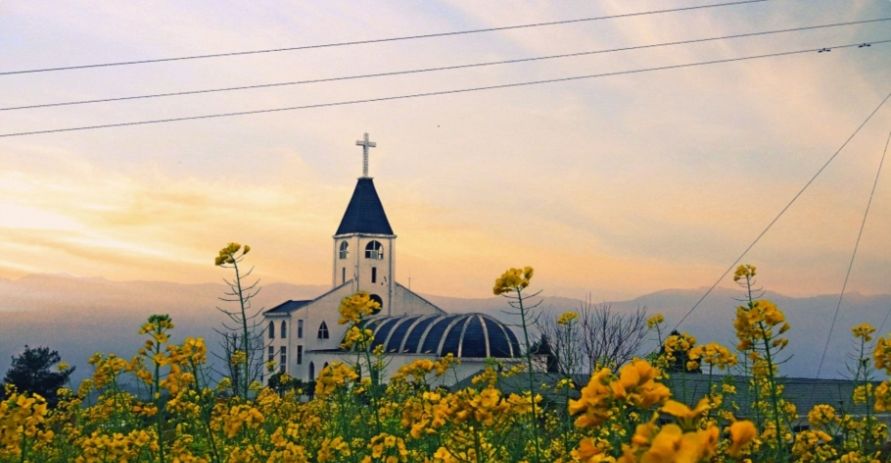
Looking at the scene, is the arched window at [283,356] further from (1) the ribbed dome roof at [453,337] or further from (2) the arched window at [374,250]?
(1) the ribbed dome roof at [453,337]

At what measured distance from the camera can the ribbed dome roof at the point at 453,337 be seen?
154 feet

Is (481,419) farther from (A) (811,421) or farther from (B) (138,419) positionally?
(B) (138,419)

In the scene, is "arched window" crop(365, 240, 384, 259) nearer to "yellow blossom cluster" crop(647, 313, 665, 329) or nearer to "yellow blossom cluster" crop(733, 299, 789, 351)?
"yellow blossom cluster" crop(647, 313, 665, 329)

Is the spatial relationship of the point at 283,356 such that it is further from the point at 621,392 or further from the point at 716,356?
the point at 621,392

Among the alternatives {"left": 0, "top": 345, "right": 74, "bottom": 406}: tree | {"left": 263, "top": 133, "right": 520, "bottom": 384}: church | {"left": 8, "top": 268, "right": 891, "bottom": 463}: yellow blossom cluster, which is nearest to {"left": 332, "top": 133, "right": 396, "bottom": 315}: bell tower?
{"left": 263, "top": 133, "right": 520, "bottom": 384}: church

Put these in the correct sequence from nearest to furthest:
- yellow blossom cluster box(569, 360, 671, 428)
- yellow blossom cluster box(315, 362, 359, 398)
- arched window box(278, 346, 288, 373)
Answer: yellow blossom cluster box(569, 360, 671, 428) < yellow blossom cluster box(315, 362, 359, 398) < arched window box(278, 346, 288, 373)

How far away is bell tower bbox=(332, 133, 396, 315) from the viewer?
61531 mm

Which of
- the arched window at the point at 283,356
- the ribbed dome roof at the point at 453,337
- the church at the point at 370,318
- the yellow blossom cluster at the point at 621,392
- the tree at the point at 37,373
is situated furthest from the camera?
the arched window at the point at 283,356

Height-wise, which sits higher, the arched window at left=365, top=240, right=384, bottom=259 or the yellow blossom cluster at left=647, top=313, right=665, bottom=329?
the arched window at left=365, top=240, right=384, bottom=259

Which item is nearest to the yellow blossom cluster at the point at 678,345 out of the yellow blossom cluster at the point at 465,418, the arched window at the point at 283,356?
the yellow blossom cluster at the point at 465,418

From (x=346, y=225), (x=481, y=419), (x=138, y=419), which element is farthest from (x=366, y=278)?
(x=481, y=419)

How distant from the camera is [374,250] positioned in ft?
204

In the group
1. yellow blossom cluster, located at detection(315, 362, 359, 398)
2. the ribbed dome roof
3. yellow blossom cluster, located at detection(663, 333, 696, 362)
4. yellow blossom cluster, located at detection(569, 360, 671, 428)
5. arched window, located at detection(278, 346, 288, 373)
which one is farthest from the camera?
arched window, located at detection(278, 346, 288, 373)

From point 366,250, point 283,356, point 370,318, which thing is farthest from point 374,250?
point 283,356
